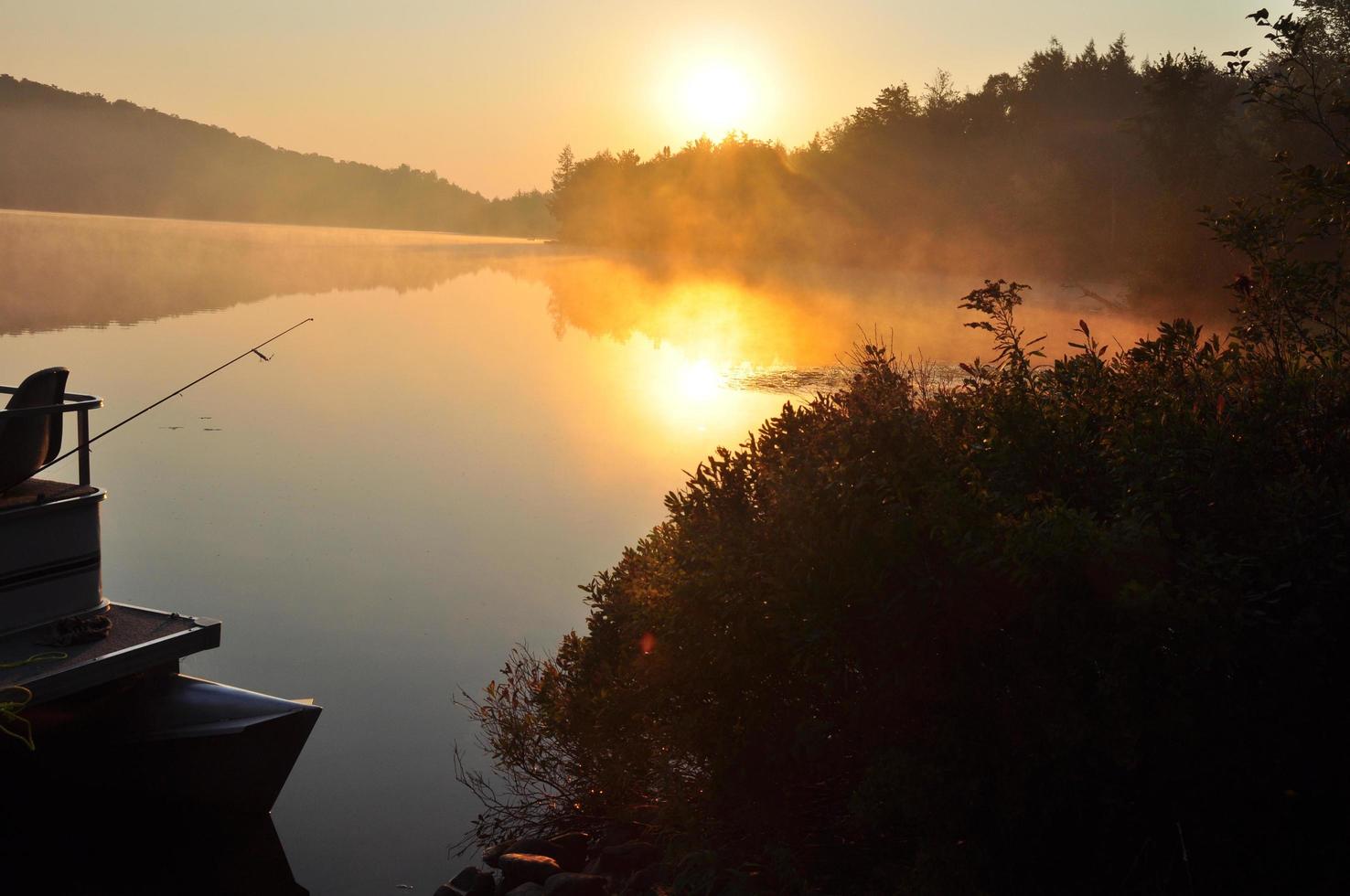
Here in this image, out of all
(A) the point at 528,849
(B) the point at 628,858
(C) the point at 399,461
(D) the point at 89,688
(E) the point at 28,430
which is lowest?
(A) the point at 528,849

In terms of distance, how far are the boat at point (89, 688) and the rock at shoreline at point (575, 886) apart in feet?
8.21

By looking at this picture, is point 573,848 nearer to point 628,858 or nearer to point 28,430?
point 628,858

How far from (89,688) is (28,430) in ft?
6.07

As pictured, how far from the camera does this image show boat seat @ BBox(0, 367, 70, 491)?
7879mm

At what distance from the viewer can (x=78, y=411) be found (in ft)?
27.9

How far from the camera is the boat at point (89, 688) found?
303 inches

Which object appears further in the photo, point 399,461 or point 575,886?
point 399,461

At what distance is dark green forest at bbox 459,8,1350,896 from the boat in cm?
241

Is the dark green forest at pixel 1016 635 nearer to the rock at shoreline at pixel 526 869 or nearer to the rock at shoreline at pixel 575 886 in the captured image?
the rock at shoreline at pixel 575 886

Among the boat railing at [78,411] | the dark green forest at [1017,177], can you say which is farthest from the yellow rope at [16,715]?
the dark green forest at [1017,177]

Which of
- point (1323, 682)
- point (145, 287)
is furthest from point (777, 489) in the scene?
point (145, 287)

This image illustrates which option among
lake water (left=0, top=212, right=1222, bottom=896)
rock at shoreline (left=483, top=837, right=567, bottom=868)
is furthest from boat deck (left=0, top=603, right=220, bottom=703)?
rock at shoreline (left=483, top=837, right=567, bottom=868)

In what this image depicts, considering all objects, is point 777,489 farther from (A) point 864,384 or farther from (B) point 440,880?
(B) point 440,880

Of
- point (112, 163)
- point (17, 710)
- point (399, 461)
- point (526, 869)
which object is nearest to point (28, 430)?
point (17, 710)
